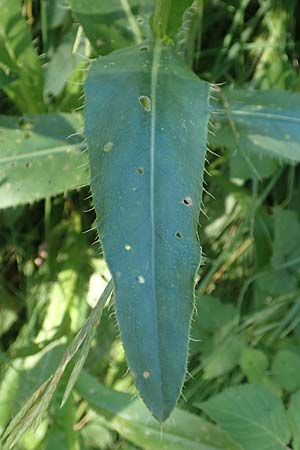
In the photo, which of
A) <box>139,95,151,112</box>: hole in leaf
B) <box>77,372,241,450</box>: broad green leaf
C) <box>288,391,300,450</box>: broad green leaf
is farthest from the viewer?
<box>77,372,241,450</box>: broad green leaf

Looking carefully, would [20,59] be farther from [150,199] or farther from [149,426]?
[149,426]

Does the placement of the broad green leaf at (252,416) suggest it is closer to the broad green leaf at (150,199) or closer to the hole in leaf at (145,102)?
the broad green leaf at (150,199)

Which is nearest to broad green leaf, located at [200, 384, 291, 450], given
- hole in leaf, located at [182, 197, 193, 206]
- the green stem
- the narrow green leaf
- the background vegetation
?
the background vegetation

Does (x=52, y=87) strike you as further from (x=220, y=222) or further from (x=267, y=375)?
(x=267, y=375)

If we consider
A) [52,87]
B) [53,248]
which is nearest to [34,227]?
[53,248]

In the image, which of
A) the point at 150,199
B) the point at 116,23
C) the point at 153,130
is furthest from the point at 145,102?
the point at 116,23

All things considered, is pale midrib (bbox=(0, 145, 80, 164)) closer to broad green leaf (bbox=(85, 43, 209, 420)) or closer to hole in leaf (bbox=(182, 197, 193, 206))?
broad green leaf (bbox=(85, 43, 209, 420))
